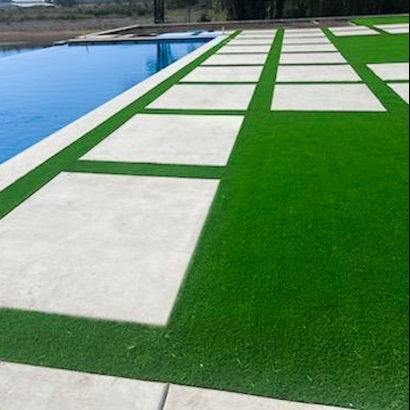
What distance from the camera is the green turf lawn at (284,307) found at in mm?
2021

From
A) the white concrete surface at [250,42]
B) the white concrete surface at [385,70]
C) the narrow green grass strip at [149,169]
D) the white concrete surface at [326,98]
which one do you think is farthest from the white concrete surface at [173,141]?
the white concrete surface at [250,42]

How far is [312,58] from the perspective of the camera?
10883mm

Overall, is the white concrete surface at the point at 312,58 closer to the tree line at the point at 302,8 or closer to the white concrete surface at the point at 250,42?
the white concrete surface at the point at 250,42

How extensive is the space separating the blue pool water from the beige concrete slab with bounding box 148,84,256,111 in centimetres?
190

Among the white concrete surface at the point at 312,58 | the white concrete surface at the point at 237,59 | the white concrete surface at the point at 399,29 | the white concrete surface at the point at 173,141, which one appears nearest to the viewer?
the white concrete surface at the point at 399,29

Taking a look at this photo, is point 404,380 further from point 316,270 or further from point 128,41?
point 128,41

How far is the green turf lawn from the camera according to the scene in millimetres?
2021

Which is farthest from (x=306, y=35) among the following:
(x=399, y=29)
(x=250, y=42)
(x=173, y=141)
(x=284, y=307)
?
(x=284, y=307)

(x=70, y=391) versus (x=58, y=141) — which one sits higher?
(x=58, y=141)

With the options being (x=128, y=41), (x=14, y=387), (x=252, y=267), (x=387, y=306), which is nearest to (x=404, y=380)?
(x=387, y=306)

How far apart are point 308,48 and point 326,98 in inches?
263

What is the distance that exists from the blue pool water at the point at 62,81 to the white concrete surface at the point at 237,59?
1911mm

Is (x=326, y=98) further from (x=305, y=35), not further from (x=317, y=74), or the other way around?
(x=305, y=35)

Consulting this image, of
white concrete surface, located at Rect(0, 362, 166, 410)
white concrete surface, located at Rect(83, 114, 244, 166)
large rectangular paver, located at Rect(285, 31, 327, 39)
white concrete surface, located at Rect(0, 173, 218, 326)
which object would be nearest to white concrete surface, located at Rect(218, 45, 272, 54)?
large rectangular paver, located at Rect(285, 31, 327, 39)
